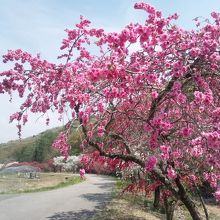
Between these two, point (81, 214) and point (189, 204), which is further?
point (81, 214)

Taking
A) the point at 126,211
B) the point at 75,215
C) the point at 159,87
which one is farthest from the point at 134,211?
the point at 159,87

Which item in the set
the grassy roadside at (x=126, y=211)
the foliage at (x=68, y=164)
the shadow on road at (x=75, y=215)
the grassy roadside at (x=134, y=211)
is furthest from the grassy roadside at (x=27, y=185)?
the foliage at (x=68, y=164)

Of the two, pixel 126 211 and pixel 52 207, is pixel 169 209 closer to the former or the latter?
pixel 126 211

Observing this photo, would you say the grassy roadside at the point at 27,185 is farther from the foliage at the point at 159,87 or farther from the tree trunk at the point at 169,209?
the foliage at the point at 159,87

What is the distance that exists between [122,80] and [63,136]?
53.5 inches

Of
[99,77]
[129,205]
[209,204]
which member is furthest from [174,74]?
[209,204]

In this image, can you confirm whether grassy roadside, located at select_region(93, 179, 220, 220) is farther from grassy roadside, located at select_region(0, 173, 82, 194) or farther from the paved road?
grassy roadside, located at select_region(0, 173, 82, 194)

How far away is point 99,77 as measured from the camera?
5.89 m

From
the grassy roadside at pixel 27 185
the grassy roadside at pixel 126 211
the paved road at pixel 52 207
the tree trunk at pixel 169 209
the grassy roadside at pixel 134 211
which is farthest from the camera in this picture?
the grassy roadside at pixel 27 185

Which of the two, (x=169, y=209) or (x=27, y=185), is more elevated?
(x=27, y=185)

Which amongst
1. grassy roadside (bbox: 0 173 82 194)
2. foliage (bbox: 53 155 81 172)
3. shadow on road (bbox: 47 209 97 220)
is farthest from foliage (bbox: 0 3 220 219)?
foliage (bbox: 53 155 81 172)

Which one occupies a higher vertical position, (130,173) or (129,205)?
(130,173)

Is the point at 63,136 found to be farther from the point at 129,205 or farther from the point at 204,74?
the point at 129,205

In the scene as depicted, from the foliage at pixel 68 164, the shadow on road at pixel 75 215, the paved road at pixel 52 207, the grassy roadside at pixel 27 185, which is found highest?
the foliage at pixel 68 164
